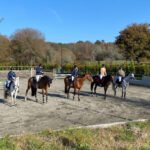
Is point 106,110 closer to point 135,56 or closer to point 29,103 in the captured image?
point 29,103

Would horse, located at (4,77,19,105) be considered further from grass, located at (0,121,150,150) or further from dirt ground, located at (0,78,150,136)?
grass, located at (0,121,150,150)

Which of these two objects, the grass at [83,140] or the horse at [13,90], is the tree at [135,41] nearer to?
the horse at [13,90]

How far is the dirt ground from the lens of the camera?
631 inches

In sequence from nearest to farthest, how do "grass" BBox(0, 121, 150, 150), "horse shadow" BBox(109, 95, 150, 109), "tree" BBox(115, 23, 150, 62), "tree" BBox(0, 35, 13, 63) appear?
"grass" BBox(0, 121, 150, 150)
"horse shadow" BBox(109, 95, 150, 109)
"tree" BBox(115, 23, 150, 62)
"tree" BBox(0, 35, 13, 63)

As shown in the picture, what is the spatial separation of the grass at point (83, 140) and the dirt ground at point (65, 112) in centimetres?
147

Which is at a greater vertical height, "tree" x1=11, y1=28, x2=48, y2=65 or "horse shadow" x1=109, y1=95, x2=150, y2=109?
"tree" x1=11, y1=28, x2=48, y2=65

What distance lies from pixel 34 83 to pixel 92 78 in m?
4.11

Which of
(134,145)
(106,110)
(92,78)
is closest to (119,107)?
(106,110)

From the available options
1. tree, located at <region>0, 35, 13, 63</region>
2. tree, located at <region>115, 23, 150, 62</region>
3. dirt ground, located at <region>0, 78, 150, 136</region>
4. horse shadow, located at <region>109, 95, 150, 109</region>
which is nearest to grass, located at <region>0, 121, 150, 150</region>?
dirt ground, located at <region>0, 78, 150, 136</region>

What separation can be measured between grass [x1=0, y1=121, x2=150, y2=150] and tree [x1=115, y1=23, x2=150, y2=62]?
44.5 metres

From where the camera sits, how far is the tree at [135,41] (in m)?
58.7

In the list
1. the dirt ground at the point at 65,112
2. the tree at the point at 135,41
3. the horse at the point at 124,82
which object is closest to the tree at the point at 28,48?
the tree at the point at 135,41

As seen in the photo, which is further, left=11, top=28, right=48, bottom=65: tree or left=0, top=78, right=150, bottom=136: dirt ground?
left=11, top=28, right=48, bottom=65: tree

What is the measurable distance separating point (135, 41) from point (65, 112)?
1622 inches
